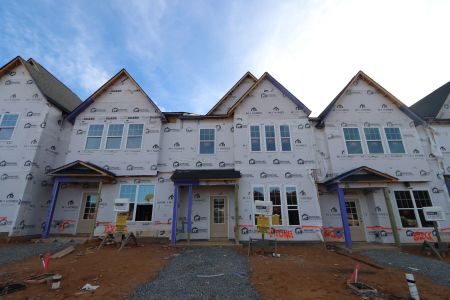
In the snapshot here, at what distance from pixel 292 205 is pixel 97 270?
954cm

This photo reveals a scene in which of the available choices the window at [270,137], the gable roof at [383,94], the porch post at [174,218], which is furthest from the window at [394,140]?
the porch post at [174,218]

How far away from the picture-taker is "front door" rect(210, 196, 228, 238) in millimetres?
12113

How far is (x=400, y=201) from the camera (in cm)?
1205

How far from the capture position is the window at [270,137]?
42.1ft

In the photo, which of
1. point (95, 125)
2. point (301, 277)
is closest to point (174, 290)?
point (301, 277)

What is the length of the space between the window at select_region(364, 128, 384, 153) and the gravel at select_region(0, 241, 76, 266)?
18.0 metres

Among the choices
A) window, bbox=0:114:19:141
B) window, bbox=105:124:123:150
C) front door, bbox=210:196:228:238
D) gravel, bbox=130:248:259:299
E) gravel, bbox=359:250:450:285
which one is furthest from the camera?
window, bbox=105:124:123:150

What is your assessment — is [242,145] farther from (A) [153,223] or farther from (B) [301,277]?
(B) [301,277]

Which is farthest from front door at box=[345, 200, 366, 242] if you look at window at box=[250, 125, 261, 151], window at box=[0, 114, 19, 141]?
window at box=[0, 114, 19, 141]

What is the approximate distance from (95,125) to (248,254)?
41.1 feet

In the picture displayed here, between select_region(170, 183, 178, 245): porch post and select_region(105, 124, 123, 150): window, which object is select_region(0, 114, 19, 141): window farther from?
select_region(170, 183, 178, 245): porch post

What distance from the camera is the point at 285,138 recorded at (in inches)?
512

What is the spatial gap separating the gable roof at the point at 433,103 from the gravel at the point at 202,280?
16627 mm

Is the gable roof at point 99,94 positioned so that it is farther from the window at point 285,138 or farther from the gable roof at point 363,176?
the gable roof at point 363,176
